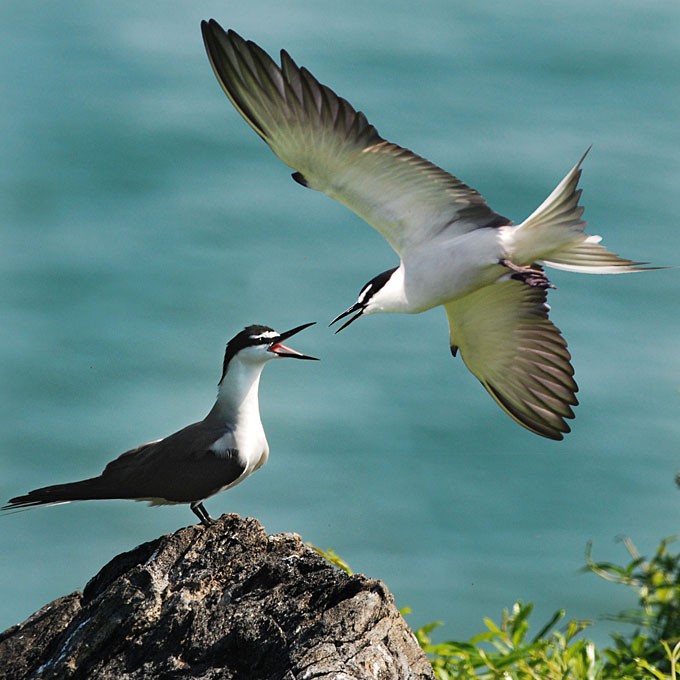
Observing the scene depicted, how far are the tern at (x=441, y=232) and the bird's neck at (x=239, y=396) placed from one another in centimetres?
Result: 47

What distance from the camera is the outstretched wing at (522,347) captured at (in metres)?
5.74

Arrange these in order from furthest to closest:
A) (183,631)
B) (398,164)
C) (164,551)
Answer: (398,164), (164,551), (183,631)

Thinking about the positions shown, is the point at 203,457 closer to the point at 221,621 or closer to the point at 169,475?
the point at 169,475

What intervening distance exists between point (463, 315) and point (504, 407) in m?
0.49

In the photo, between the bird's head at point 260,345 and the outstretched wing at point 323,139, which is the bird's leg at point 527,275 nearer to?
the outstretched wing at point 323,139

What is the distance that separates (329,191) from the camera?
5.21 m

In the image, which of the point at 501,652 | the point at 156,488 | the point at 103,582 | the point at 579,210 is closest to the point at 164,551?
the point at 103,582

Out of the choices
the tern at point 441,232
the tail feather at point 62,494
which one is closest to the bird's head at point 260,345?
the tern at point 441,232

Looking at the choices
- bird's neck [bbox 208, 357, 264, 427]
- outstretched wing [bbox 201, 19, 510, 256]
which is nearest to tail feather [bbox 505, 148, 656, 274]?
outstretched wing [bbox 201, 19, 510, 256]

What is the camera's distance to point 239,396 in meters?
5.00

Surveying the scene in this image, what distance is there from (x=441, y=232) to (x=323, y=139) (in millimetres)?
758

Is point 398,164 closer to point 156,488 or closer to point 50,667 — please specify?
point 156,488

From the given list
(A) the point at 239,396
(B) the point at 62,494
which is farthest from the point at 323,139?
(B) the point at 62,494

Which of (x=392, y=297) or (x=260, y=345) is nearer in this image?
(x=260, y=345)
